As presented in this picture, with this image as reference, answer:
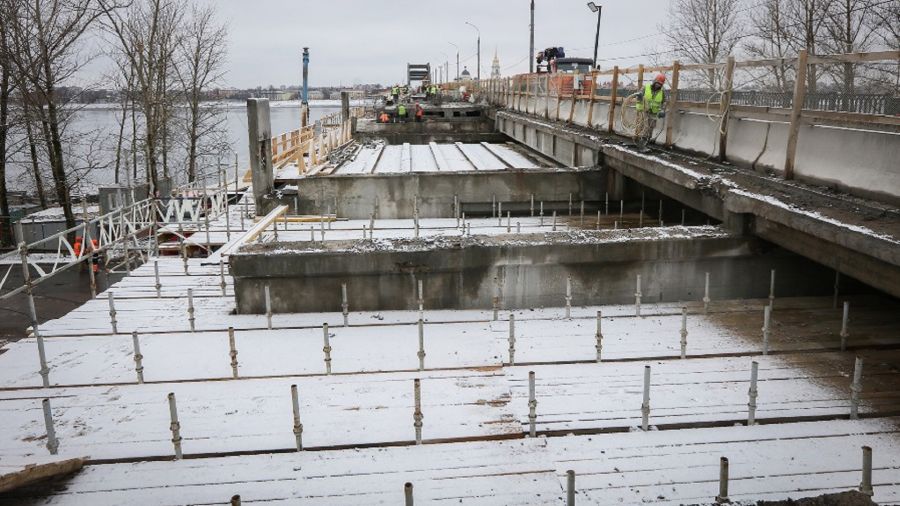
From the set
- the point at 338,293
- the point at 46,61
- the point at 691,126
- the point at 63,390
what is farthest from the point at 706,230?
the point at 46,61

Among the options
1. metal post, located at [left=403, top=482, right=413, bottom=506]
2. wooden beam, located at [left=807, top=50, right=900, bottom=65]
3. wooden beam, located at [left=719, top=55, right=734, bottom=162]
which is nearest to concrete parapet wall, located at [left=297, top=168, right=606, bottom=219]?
wooden beam, located at [left=719, top=55, right=734, bottom=162]

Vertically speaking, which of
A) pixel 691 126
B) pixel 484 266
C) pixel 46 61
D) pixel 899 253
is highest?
pixel 46 61

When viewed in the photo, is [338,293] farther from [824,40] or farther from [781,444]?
[824,40]

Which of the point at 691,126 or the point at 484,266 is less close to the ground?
the point at 691,126

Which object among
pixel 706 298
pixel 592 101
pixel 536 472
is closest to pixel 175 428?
pixel 536 472

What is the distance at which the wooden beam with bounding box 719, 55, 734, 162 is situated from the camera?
11.5 metres

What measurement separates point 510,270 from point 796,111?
15.6ft

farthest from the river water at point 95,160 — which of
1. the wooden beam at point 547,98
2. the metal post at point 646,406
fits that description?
the metal post at point 646,406

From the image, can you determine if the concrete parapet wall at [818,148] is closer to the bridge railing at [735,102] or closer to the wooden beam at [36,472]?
the bridge railing at [735,102]

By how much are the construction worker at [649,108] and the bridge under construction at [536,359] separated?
15.7 inches

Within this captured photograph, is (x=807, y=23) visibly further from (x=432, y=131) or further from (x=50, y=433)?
(x=50, y=433)

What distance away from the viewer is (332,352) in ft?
31.1

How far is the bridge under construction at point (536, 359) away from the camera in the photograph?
6371 mm

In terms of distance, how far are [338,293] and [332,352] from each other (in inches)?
67.7
